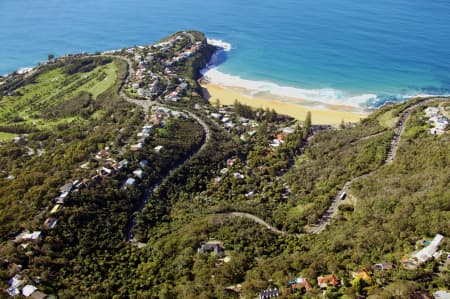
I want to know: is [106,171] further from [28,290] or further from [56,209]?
[28,290]

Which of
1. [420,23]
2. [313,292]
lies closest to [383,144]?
[313,292]

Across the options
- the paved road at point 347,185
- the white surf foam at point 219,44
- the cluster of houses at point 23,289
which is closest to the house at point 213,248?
the paved road at point 347,185

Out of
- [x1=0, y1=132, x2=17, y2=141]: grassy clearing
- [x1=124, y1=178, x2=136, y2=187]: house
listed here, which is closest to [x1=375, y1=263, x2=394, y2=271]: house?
[x1=124, y1=178, x2=136, y2=187]: house

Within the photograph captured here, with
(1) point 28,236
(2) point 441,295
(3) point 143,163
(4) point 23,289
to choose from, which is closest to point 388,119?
(2) point 441,295

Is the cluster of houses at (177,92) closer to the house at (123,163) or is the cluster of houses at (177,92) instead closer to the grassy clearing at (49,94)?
the grassy clearing at (49,94)

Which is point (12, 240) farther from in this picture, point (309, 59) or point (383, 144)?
point (309, 59)

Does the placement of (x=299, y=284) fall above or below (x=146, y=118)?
below

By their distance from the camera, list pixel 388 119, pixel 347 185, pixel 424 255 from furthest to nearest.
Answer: pixel 388 119 < pixel 347 185 < pixel 424 255
